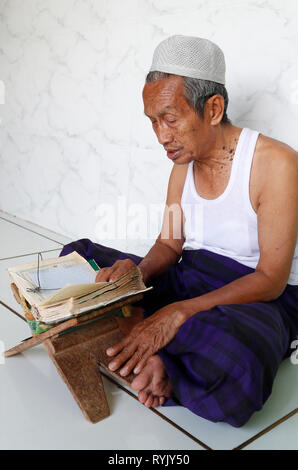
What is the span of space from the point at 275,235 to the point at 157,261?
21.7 inches

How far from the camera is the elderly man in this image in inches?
51.1

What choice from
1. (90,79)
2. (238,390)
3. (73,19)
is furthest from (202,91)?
(73,19)

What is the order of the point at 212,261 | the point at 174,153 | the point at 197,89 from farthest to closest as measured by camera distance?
the point at 212,261 < the point at 174,153 < the point at 197,89

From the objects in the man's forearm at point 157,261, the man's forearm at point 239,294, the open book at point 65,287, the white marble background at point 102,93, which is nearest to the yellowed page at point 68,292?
the open book at point 65,287

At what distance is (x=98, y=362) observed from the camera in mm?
1476

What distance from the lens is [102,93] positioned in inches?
109

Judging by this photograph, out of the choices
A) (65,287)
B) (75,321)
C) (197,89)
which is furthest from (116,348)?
(197,89)

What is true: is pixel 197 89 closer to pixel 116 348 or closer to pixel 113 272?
pixel 113 272

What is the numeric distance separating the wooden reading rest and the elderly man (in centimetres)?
6

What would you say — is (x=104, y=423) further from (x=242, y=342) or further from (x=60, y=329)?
(x=242, y=342)

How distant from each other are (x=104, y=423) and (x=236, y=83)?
1.48 meters

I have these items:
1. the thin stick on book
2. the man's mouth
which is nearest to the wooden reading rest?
the thin stick on book

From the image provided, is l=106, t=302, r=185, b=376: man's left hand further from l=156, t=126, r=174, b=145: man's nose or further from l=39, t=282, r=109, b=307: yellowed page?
l=156, t=126, r=174, b=145: man's nose

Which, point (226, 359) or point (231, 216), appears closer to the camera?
point (226, 359)
